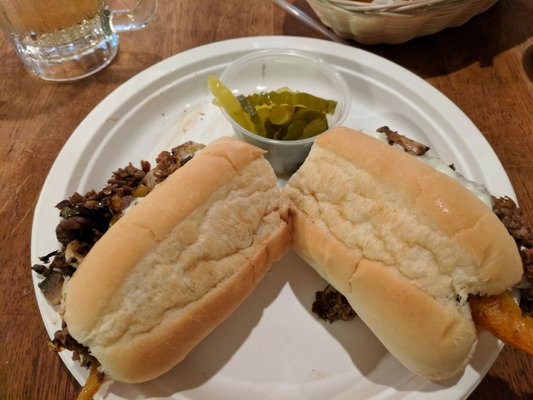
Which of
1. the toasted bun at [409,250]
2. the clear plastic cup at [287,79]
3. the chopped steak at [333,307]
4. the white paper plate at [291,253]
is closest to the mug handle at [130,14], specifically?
the white paper plate at [291,253]

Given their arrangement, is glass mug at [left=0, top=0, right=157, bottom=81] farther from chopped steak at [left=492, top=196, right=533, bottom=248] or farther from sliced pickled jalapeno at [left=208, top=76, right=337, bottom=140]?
chopped steak at [left=492, top=196, right=533, bottom=248]

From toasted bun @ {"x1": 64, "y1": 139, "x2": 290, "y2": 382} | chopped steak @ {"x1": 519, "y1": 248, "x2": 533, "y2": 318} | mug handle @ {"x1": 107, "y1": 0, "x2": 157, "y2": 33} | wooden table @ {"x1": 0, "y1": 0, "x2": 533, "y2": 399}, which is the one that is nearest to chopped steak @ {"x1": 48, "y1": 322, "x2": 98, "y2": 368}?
toasted bun @ {"x1": 64, "y1": 139, "x2": 290, "y2": 382}

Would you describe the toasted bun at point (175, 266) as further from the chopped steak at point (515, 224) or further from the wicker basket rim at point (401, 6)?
the wicker basket rim at point (401, 6)

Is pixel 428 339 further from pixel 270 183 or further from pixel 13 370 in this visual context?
pixel 13 370

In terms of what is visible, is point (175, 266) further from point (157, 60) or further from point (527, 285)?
point (157, 60)

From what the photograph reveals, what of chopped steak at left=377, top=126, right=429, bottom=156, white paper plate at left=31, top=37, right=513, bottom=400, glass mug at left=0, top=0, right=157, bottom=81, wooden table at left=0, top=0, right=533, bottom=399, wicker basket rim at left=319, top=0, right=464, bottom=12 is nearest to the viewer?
white paper plate at left=31, top=37, right=513, bottom=400

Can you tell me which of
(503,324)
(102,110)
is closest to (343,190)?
(503,324)
